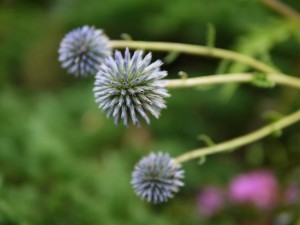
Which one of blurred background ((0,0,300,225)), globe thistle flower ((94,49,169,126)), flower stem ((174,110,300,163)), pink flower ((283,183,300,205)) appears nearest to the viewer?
globe thistle flower ((94,49,169,126))

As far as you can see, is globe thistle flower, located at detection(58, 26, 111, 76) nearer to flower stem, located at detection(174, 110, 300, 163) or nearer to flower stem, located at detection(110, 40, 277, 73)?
flower stem, located at detection(110, 40, 277, 73)

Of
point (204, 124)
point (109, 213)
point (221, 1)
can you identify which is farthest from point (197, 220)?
point (221, 1)

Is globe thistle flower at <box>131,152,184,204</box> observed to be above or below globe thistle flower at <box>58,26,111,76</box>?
below

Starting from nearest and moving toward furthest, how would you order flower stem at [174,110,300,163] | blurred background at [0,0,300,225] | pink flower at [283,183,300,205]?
flower stem at [174,110,300,163], blurred background at [0,0,300,225], pink flower at [283,183,300,205]

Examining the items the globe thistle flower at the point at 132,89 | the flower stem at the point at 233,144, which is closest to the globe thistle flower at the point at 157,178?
the flower stem at the point at 233,144

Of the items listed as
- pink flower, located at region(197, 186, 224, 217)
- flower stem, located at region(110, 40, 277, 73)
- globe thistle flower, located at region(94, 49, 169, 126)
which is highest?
pink flower, located at region(197, 186, 224, 217)

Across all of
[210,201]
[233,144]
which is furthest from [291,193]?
[233,144]

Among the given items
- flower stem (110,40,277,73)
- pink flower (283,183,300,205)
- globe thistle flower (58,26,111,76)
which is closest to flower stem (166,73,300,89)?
flower stem (110,40,277,73)
